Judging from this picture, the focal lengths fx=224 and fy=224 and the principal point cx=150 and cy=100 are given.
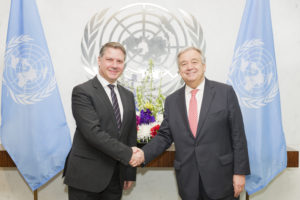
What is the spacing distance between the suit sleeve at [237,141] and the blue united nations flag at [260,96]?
2.40 ft

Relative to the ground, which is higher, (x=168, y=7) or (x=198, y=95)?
(x=168, y=7)

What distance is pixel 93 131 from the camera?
5.35 ft

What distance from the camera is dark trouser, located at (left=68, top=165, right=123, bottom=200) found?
172 centimetres

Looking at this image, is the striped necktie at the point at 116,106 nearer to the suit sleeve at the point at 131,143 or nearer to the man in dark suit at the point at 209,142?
the suit sleeve at the point at 131,143

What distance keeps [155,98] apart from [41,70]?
1.28m

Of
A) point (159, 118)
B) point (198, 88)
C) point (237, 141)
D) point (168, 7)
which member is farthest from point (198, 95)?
point (168, 7)

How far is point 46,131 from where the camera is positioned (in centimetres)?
230

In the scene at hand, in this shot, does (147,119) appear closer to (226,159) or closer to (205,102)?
(205,102)

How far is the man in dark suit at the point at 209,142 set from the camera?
164cm

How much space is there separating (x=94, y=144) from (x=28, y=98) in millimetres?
1090

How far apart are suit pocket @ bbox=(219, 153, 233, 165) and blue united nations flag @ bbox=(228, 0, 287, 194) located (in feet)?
2.53

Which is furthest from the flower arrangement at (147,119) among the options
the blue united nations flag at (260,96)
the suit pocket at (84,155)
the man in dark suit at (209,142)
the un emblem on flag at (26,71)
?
the un emblem on flag at (26,71)

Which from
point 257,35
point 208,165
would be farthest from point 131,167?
point 257,35

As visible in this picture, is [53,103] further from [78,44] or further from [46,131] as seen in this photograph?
[78,44]
